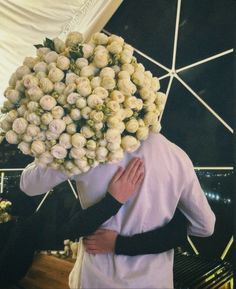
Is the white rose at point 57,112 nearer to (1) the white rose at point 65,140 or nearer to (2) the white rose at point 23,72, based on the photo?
(1) the white rose at point 65,140

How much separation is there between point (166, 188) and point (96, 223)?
22 centimetres

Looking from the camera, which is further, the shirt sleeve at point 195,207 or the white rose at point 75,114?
the shirt sleeve at point 195,207

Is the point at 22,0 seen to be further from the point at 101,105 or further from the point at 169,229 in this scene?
the point at 169,229

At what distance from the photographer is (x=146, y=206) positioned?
96 cm

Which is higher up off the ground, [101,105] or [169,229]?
[101,105]

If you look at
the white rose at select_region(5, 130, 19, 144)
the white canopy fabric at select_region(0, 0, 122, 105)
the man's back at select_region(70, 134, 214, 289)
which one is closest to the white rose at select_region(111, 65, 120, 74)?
the man's back at select_region(70, 134, 214, 289)

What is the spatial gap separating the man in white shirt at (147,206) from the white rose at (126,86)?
17cm

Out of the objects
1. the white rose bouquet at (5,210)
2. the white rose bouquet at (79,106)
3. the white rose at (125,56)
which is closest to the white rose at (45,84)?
the white rose bouquet at (79,106)

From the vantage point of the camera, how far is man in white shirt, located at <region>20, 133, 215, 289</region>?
95 centimetres

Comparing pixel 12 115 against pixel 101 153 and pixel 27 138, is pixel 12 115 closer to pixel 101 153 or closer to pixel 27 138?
pixel 27 138

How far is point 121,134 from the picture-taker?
922 mm

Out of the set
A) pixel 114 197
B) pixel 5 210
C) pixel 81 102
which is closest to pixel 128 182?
pixel 114 197

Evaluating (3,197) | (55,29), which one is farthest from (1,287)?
(55,29)

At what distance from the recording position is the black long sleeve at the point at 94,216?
93cm
